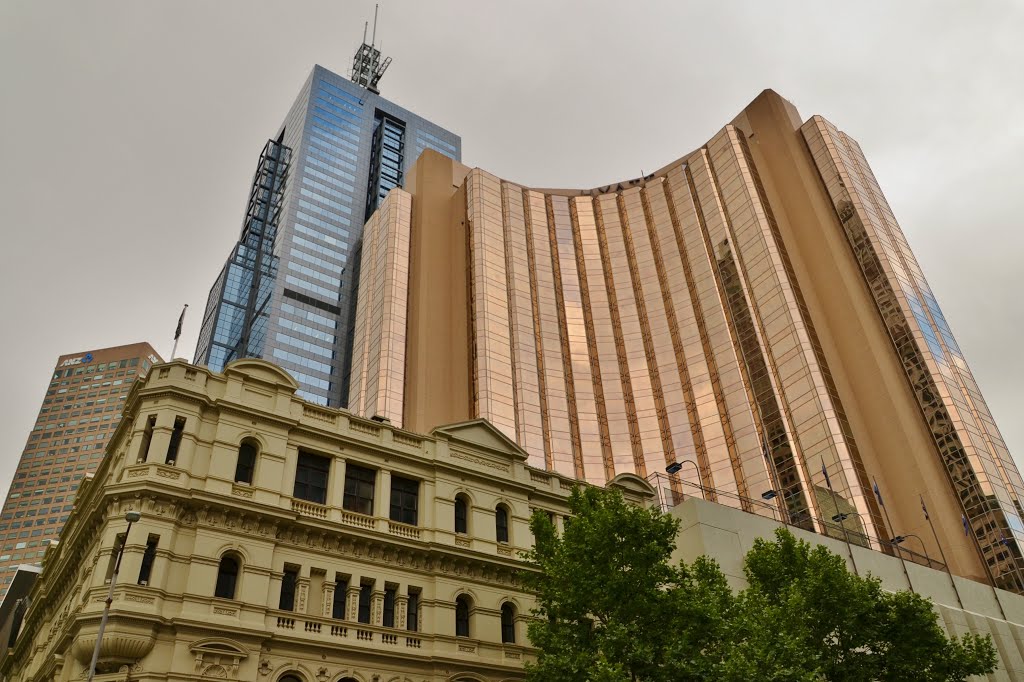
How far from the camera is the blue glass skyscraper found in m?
107

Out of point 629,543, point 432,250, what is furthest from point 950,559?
point 432,250

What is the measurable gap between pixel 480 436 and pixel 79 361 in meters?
180

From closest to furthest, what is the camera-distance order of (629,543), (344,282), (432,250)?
(629,543) → (432,250) → (344,282)

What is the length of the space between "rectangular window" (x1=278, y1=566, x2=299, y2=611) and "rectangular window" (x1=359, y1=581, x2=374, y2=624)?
2.46 metres

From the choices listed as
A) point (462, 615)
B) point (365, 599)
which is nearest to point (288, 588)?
point (365, 599)

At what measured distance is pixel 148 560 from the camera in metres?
24.7

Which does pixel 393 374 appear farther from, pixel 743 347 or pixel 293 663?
pixel 293 663

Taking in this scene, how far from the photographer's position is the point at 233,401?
29094 mm

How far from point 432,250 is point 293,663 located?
7381 centimetres

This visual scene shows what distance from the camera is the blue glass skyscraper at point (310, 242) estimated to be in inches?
4225

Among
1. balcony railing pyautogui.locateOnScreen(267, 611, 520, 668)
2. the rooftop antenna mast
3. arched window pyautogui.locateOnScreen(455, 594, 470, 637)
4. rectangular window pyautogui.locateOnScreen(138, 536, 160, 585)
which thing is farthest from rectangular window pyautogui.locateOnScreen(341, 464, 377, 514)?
the rooftop antenna mast

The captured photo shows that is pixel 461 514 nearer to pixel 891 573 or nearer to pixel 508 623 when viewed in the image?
pixel 508 623

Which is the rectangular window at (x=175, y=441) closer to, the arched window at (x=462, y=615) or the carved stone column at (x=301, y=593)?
the carved stone column at (x=301, y=593)

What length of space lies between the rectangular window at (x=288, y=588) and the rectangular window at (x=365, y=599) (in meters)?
2.46
